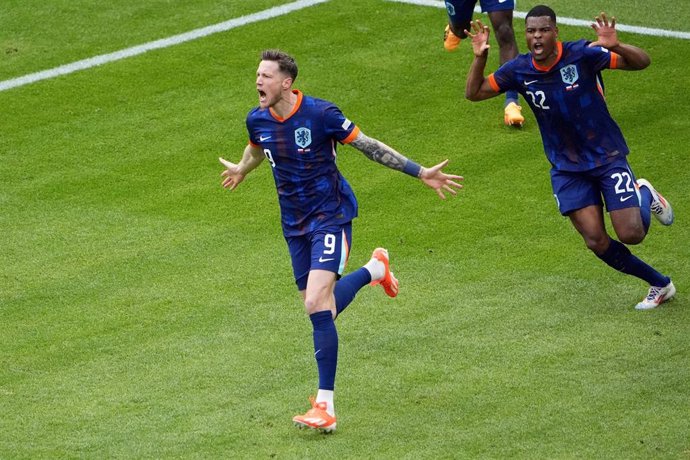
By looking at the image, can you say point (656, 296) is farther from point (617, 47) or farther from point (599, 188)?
point (617, 47)

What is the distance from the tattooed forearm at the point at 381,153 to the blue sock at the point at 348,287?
1050 mm

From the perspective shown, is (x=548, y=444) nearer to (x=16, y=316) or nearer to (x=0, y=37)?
(x=16, y=316)

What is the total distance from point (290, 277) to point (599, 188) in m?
2.86

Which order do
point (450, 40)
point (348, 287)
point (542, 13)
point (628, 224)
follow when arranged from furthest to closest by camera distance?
point (450, 40) < point (628, 224) < point (542, 13) < point (348, 287)

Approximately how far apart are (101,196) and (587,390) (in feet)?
20.3

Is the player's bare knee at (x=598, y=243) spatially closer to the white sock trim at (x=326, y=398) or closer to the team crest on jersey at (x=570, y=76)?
the team crest on jersey at (x=570, y=76)

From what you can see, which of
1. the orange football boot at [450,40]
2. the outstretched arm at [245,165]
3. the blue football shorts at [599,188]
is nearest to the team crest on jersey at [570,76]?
the blue football shorts at [599,188]

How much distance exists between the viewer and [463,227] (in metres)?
12.8

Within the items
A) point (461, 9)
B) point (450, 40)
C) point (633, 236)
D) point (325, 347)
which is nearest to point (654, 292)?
point (633, 236)

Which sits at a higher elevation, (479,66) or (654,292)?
(479,66)

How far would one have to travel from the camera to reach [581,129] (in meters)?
10.7

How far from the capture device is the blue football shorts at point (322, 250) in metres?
9.39

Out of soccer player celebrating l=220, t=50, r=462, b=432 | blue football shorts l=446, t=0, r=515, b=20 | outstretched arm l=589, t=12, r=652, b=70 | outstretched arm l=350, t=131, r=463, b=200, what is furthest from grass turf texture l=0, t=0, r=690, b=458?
outstretched arm l=589, t=12, r=652, b=70

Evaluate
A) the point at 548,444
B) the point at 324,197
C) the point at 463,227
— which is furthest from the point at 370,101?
the point at 548,444
